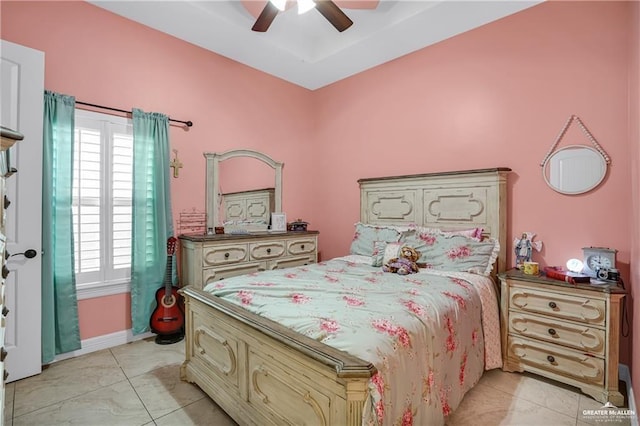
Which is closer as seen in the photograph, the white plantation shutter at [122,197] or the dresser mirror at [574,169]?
the dresser mirror at [574,169]

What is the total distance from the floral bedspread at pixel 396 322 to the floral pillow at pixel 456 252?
15cm

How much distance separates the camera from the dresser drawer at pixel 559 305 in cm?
208

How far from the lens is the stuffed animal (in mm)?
2641

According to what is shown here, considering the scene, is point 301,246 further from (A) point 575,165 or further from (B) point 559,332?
(A) point 575,165

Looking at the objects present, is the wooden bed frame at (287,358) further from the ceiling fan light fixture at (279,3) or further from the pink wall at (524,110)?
the ceiling fan light fixture at (279,3)

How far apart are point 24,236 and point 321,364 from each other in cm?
234

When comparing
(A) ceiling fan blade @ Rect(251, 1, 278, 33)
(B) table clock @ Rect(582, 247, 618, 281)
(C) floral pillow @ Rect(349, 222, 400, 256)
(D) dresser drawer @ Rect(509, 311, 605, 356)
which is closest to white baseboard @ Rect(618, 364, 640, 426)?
(D) dresser drawer @ Rect(509, 311, 605, 356)

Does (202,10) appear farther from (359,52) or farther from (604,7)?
(604,7)

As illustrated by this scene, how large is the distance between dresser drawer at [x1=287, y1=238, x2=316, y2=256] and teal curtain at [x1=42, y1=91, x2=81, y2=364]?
6.70ft

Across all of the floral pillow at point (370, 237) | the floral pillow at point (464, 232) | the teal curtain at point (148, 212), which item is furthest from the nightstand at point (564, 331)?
the teal curtain at point (148, 212)

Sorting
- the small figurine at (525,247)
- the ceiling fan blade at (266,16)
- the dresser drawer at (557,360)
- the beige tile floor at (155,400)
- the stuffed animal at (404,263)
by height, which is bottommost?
the beige tile floor at (155,400)

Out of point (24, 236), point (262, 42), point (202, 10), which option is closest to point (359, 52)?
point (262, 42)

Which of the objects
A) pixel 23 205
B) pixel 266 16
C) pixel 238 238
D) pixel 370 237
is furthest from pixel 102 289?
pixel 266 16

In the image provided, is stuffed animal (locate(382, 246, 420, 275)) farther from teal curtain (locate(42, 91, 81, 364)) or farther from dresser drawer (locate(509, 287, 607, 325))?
teal curtain (locate(42, 91, 81, 364))
